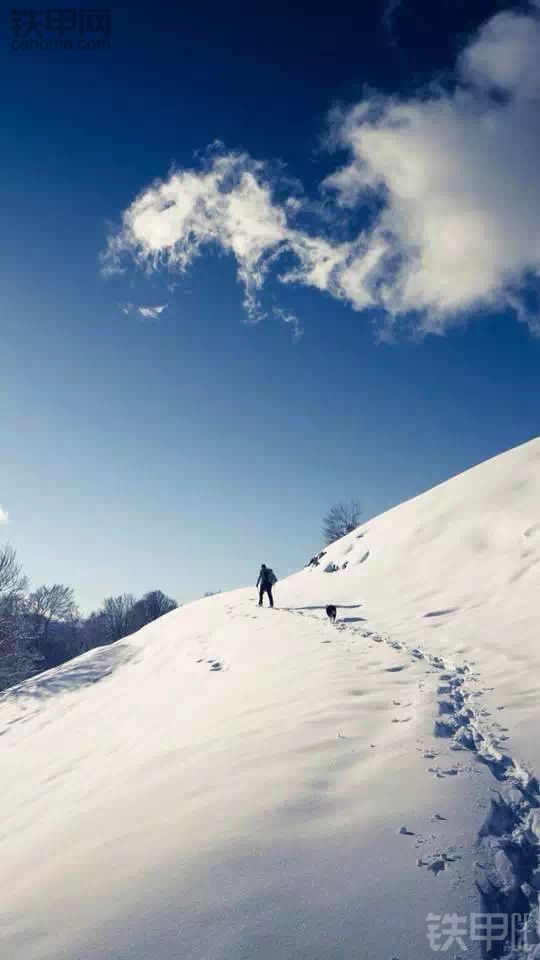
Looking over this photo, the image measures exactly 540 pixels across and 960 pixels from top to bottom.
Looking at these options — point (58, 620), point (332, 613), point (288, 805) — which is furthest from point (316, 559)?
point (58, 620)

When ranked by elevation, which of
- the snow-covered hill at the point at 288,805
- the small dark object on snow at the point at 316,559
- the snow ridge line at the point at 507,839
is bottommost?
the snow ridge line at the point at 507,839

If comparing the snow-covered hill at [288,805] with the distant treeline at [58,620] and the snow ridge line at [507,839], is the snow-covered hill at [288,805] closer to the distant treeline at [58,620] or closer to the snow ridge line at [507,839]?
the snow ridge line at [507,839]

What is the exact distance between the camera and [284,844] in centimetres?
348

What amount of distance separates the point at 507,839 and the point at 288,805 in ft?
5.82

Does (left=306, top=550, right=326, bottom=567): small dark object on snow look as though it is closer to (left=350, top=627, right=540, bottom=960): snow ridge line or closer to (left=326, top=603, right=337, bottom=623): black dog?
(left=326, top=603, right=337, bottom=623): black dog

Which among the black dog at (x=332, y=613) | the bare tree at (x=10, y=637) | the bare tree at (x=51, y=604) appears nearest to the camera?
the black dog at (x=332, y=613)

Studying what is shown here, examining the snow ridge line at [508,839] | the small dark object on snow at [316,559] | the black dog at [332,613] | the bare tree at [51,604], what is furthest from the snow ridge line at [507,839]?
the bare tree at [51,604]

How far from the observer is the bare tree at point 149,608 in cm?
7881

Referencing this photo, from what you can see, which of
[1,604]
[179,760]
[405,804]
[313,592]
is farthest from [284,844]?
[1,604]

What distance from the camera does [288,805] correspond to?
13.1 feet

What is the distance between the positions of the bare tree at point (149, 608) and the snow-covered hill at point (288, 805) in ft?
231

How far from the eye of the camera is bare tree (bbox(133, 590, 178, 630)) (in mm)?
78812

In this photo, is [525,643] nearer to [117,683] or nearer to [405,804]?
[405,804]

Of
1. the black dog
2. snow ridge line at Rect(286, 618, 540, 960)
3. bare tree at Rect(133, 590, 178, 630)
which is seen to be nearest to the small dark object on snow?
the black dog
